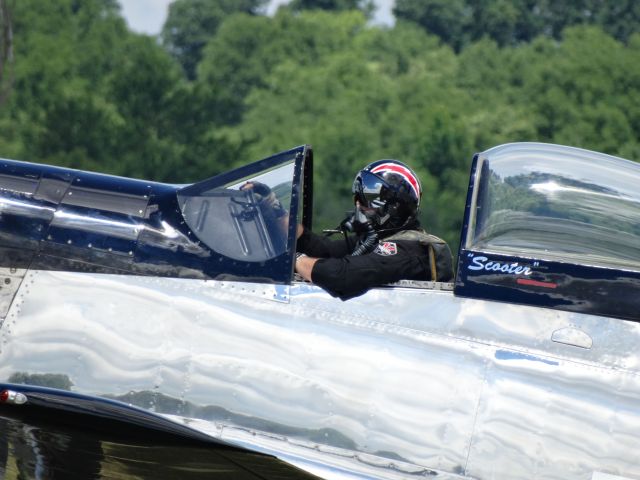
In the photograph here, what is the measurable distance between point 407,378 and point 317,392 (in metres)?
0.46

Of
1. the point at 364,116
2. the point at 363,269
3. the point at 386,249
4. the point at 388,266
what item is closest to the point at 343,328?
the point at 363,269

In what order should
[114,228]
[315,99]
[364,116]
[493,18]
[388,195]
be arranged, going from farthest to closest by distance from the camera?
[493,18] < [315,99] < [364,116] < [388,195] < [114,228]

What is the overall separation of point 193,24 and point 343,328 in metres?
118

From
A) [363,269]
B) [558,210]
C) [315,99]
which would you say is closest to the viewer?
[363,269]

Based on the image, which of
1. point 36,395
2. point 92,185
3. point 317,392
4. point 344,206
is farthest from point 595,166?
point 344,206

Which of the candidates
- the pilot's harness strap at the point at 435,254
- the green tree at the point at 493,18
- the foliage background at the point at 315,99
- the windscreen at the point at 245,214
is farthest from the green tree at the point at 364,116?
the windscreen at the point at 245,214

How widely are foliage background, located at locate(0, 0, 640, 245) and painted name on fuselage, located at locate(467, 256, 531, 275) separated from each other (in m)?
9.97

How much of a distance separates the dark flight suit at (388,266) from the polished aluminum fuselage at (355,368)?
0.07 meters

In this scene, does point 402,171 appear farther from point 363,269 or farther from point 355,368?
point 355,368

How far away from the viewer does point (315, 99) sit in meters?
64.3

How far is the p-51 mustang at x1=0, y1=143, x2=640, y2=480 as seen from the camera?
501cm

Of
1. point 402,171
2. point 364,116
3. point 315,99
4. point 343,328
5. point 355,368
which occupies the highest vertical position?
point 315,99

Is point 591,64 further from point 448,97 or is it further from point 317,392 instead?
point 317,392

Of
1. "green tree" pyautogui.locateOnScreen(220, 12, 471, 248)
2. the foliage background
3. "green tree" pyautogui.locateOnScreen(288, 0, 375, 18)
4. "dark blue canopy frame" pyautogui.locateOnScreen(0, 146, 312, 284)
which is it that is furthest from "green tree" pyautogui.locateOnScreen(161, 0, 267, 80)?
"dark blue canopy frame" pyautogui.locateOnScreen(0, 146, 312, 284)
